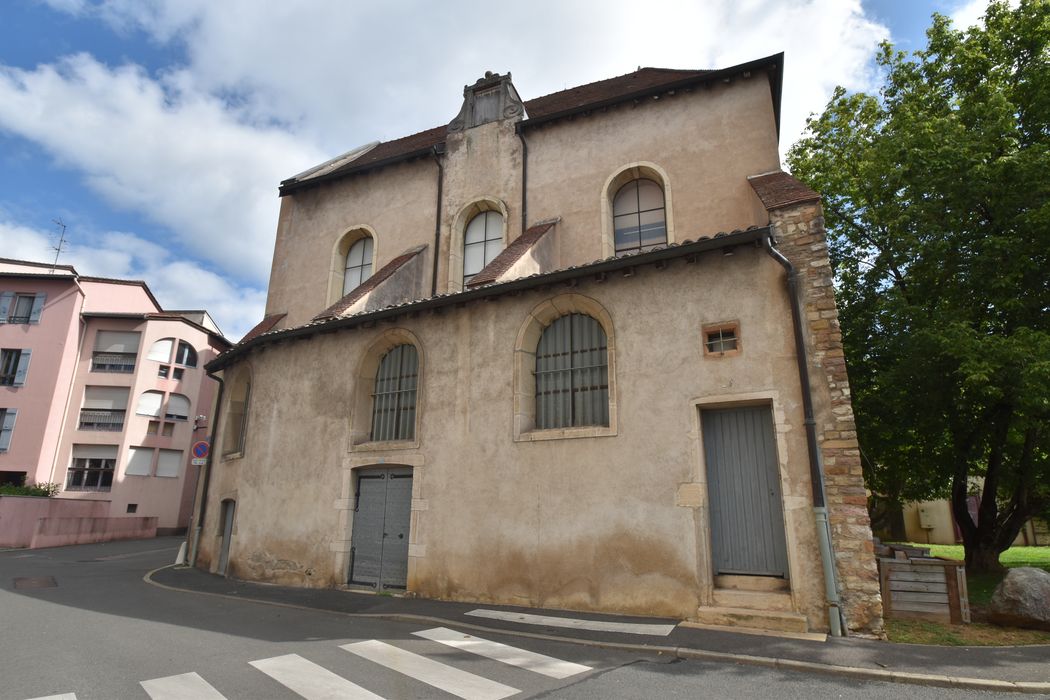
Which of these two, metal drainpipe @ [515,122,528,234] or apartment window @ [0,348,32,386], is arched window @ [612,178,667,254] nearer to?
metal drainpipe @ [515,122,528,234]

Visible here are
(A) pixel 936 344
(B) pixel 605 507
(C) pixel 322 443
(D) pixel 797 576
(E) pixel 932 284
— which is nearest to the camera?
(D) pixel 797 576

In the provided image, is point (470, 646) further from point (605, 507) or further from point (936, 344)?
point (936, 344)

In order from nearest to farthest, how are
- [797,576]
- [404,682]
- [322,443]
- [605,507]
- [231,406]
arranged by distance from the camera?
1. [404,682]
2. [797,576]
3. [605,507]
4. [322,443]
5. [231,406]

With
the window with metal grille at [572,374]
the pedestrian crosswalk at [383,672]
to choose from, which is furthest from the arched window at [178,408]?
the pedestrian crosswalk at [383,672]

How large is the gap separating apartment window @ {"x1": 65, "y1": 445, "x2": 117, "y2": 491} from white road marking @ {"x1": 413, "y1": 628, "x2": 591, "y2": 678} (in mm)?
26327

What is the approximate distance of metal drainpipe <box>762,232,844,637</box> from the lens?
6652 millimetres

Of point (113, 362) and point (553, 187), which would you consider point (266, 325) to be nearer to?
point (553, 187)

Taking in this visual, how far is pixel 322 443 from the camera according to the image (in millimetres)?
11133

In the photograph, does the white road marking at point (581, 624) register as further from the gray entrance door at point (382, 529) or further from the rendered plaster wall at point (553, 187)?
the rendered plaster wall at point (553, 187)

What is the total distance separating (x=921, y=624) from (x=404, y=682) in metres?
6.26

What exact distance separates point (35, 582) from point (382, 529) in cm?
704

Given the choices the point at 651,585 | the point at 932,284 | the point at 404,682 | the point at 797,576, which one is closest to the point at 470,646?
the point at 404,682

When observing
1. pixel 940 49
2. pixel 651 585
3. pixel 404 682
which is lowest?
pixel 404 682

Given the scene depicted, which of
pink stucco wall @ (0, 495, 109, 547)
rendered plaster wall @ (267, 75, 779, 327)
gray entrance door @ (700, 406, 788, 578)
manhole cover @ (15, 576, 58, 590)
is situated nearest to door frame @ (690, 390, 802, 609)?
gray entrance door @ (700, 406, 788, 578)
